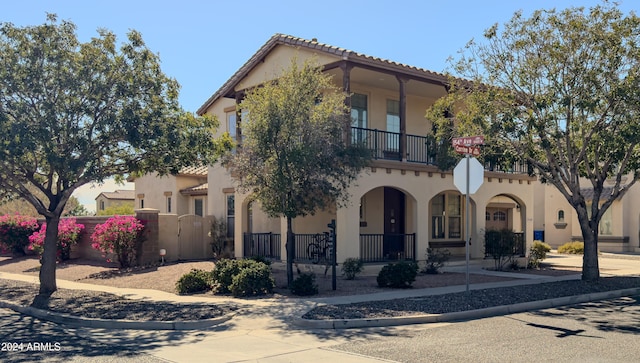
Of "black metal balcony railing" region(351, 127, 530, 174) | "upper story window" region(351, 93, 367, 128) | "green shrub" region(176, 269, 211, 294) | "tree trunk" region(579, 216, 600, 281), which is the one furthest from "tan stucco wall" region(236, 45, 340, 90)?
"tree trunk" region(579, 216, 600, 281)

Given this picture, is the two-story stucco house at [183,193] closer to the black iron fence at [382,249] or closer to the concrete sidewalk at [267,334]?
the black iron fence at [382,249]

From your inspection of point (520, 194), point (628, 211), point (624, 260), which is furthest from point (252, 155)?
point (628, 211)

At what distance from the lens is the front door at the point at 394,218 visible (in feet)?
68.4

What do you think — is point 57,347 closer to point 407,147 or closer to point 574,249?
point 407,147

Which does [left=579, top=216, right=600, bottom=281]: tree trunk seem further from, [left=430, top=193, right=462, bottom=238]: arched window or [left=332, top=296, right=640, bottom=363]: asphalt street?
[left=430, top=193, right=462, bottom=238]: arched window

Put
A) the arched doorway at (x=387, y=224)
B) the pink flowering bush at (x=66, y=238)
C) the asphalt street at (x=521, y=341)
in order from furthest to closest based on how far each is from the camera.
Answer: the pink flowering bush at (x=66, y=238) < the arched doorway at (x=387, y=224) < the asphalt street at (x=521, y=341)

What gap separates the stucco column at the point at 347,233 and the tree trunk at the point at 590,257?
254 inches

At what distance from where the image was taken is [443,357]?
8.28 m

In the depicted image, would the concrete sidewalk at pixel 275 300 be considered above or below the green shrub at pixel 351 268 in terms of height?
below

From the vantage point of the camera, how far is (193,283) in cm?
1501

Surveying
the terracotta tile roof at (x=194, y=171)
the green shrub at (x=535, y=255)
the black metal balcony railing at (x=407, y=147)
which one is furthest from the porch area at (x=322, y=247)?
the terracotta tile roof at (x=194, y=171)

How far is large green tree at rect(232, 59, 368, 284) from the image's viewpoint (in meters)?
14.0

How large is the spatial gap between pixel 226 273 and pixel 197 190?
12.8 m

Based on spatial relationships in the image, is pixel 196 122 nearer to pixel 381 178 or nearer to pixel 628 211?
pixel 381 178
